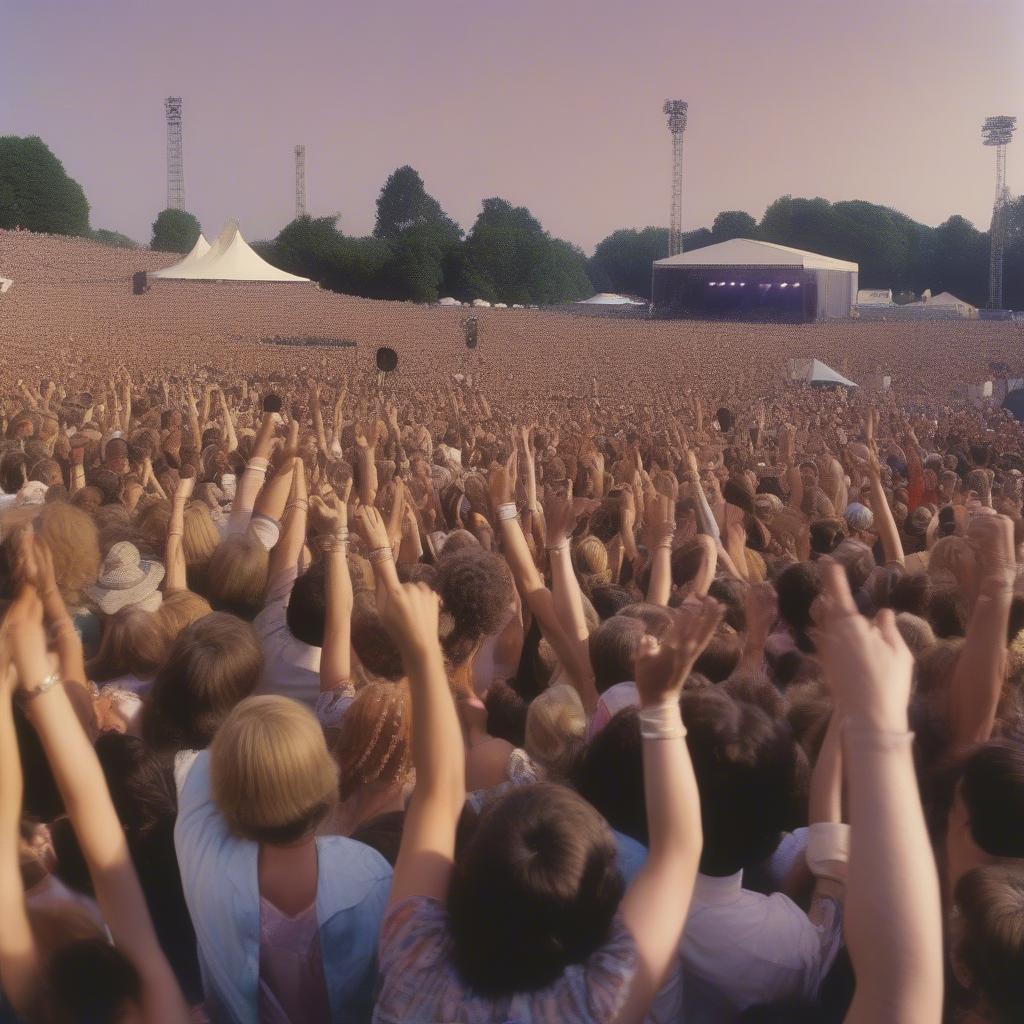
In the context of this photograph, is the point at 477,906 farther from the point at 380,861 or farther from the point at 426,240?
the point at 426,240

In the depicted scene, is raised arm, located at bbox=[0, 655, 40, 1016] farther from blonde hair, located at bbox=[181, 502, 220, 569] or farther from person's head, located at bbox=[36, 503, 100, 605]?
blonde hair, located at bbox=[181, 502, 220, 569]

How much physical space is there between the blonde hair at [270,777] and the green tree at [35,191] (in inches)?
2371

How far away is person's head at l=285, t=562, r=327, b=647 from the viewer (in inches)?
132

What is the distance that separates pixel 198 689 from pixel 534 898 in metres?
1.33

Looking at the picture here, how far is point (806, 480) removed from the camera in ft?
27.0

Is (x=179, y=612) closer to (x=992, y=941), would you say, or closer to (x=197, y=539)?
(x=197, y=539)

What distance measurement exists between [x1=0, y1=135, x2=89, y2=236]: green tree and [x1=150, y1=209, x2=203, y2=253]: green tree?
46.5ft

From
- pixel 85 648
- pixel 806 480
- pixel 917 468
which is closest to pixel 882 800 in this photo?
pixel 85 648

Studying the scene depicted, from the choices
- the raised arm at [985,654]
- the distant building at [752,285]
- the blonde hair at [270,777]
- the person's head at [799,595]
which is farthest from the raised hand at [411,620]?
the distant building at [752,285]

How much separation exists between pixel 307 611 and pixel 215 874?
4.72ft

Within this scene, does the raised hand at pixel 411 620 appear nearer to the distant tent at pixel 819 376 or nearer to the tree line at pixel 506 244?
the distant tent at pixel 819 376

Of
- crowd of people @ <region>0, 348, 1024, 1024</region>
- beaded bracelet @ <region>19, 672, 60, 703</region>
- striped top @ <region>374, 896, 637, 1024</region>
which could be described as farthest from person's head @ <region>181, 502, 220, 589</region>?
striped top @ <region>374, 896, 637, 1024</region>

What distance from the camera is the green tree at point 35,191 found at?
187ft

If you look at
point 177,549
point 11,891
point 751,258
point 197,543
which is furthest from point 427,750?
point 751,258
